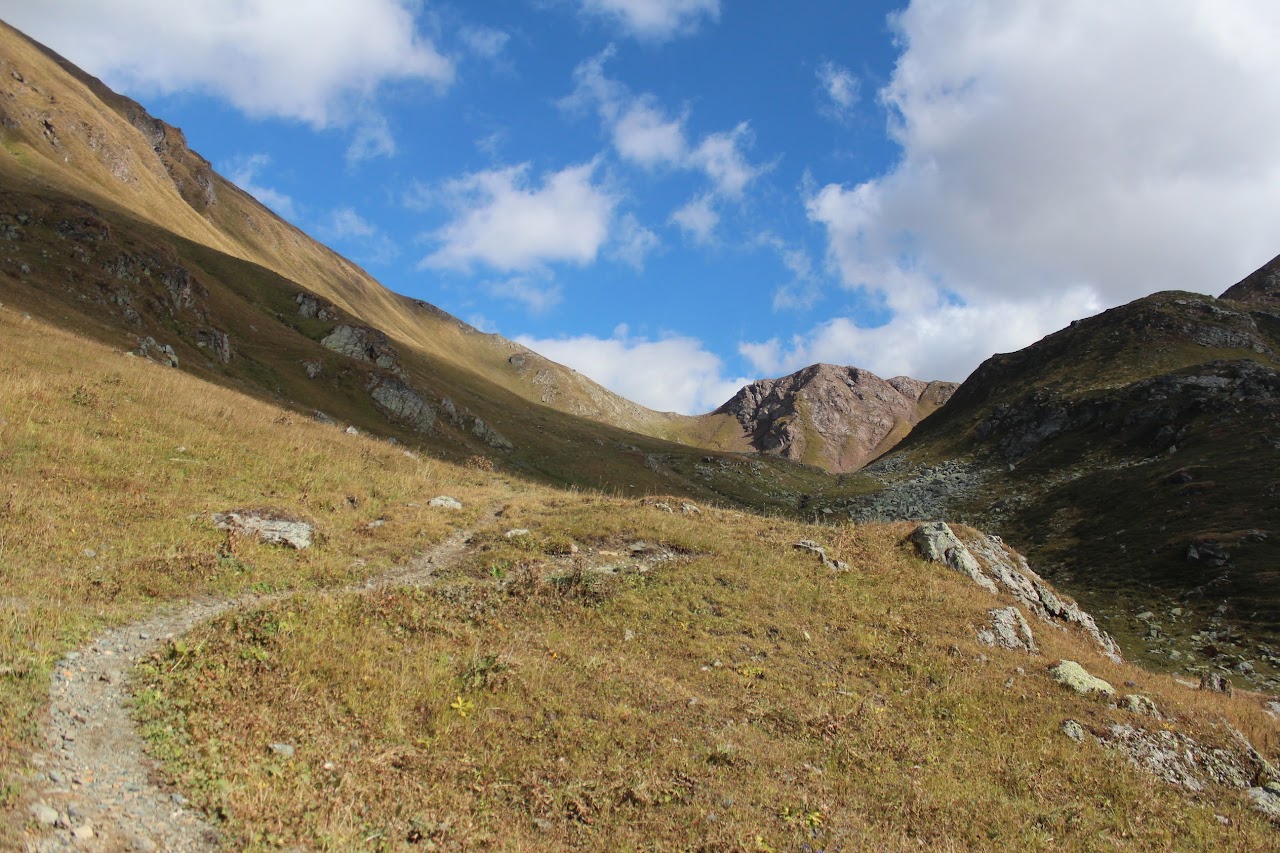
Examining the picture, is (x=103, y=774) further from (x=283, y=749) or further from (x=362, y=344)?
(x=362, y=344)

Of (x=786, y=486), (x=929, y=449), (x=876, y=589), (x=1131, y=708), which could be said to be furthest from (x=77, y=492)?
(x=929, y=449)

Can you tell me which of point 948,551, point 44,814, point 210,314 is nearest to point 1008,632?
point 948,551

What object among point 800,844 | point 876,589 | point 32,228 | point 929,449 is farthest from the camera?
point 929,449

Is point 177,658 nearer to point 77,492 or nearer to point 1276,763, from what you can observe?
point 77,492

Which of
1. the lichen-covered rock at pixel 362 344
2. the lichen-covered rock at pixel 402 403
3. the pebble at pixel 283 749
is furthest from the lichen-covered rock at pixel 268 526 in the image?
the lichen-covered rock at pixel 362 344

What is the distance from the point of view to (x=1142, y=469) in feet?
174

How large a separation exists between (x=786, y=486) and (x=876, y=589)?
75462 millimetres

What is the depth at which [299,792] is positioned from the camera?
761cm

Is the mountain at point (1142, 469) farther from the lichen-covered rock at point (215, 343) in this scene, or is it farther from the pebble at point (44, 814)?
the lichen-covered rock at point (215, 343)

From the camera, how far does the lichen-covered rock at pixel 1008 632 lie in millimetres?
17391

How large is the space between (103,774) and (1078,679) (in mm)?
18509

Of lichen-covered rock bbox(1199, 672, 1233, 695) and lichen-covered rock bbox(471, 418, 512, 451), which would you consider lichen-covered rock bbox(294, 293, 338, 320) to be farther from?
lichen-covered rock bbox(1199, 672, 1233, 695)

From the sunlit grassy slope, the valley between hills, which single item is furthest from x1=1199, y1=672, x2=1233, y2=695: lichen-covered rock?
the sunlit grassy slope

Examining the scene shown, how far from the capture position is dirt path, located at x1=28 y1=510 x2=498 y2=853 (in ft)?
20.1
